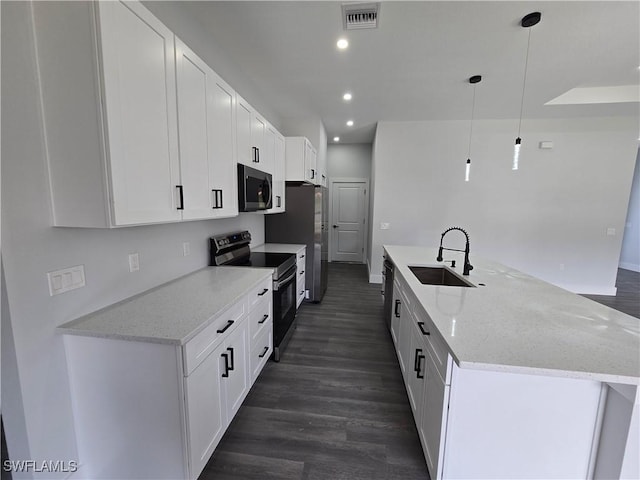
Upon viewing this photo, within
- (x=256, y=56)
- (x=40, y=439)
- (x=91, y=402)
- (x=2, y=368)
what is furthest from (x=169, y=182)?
(x=256, y=56)

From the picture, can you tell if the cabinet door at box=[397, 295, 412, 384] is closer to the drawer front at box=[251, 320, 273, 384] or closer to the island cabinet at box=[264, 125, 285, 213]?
the drawer front at box=[251, 320, 273, 384]

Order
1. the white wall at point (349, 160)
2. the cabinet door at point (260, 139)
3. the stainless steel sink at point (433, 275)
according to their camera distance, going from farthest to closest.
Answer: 1. the white wall at point (349, 160)
2. the stainless steel sink at point (433, 275)
3. the cabinet door at point (260, 139)

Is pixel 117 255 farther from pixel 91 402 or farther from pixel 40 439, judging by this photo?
pixel 40 439

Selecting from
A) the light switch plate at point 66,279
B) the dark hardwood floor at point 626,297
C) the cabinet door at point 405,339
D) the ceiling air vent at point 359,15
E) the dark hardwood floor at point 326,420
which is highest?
the ceiling air vent at point 359,15

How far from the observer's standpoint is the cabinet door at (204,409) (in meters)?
1.25

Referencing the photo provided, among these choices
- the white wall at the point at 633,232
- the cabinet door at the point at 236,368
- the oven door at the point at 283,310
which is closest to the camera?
the cabinet door at the point at 236,368

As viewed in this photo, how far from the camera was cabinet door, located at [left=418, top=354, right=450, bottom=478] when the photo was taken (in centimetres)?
Result: 122

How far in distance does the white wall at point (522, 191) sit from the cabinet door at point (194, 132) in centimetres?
379

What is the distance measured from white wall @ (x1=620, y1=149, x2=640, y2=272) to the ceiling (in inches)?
147

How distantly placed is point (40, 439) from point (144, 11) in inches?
79.6

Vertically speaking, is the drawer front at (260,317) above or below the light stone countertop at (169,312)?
below

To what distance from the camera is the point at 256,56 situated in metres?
2.72

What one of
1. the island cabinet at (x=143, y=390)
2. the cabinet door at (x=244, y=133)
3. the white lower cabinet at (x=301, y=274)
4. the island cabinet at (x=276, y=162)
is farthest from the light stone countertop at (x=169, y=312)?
the white lower cabinet at (x=301, y=274)

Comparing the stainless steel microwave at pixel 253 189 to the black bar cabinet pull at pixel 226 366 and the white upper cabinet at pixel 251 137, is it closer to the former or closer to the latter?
the white upper cabinet at pixel 251 137
